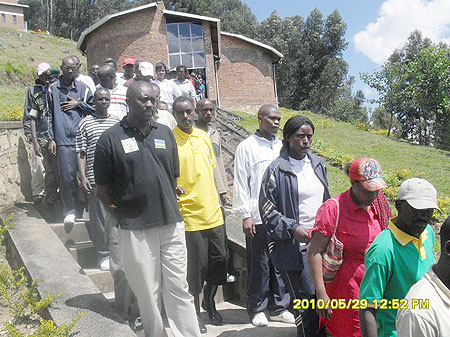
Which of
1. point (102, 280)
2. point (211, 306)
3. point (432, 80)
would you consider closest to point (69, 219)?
point (102, 280)

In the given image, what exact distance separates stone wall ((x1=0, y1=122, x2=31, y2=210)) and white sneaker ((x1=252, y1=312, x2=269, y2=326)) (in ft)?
12.9

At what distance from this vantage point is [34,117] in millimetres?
5703

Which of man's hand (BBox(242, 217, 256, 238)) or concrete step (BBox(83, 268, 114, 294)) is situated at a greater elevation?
man's hand (BBox(242, 217, 256, 238))

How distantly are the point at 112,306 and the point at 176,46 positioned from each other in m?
22.0

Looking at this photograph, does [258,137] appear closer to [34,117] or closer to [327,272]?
[327,272]

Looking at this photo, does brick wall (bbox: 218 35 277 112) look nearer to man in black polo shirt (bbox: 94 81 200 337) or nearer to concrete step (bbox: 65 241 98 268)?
concrete step (bbox: 65 241 98 268)

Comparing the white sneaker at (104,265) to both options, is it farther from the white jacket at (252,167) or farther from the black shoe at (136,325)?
the white jacket at (252,167)

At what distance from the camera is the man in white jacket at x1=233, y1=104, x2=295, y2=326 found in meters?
4.19

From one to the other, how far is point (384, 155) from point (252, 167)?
39.4 feet

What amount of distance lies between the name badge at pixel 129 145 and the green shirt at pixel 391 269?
178cm

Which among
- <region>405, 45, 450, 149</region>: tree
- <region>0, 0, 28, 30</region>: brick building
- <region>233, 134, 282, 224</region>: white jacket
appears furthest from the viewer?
<region>0, 0, 28, 30</region>: brick building

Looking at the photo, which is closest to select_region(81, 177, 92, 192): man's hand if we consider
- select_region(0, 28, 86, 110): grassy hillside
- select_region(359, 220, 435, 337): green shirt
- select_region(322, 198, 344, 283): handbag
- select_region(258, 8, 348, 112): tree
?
select_region(322, 198, 344, 283): handbag

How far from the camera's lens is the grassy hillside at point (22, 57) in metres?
22.9

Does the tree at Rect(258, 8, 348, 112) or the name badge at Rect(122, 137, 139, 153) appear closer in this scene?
the name badge at Rect(122, 137, 139, 153)
